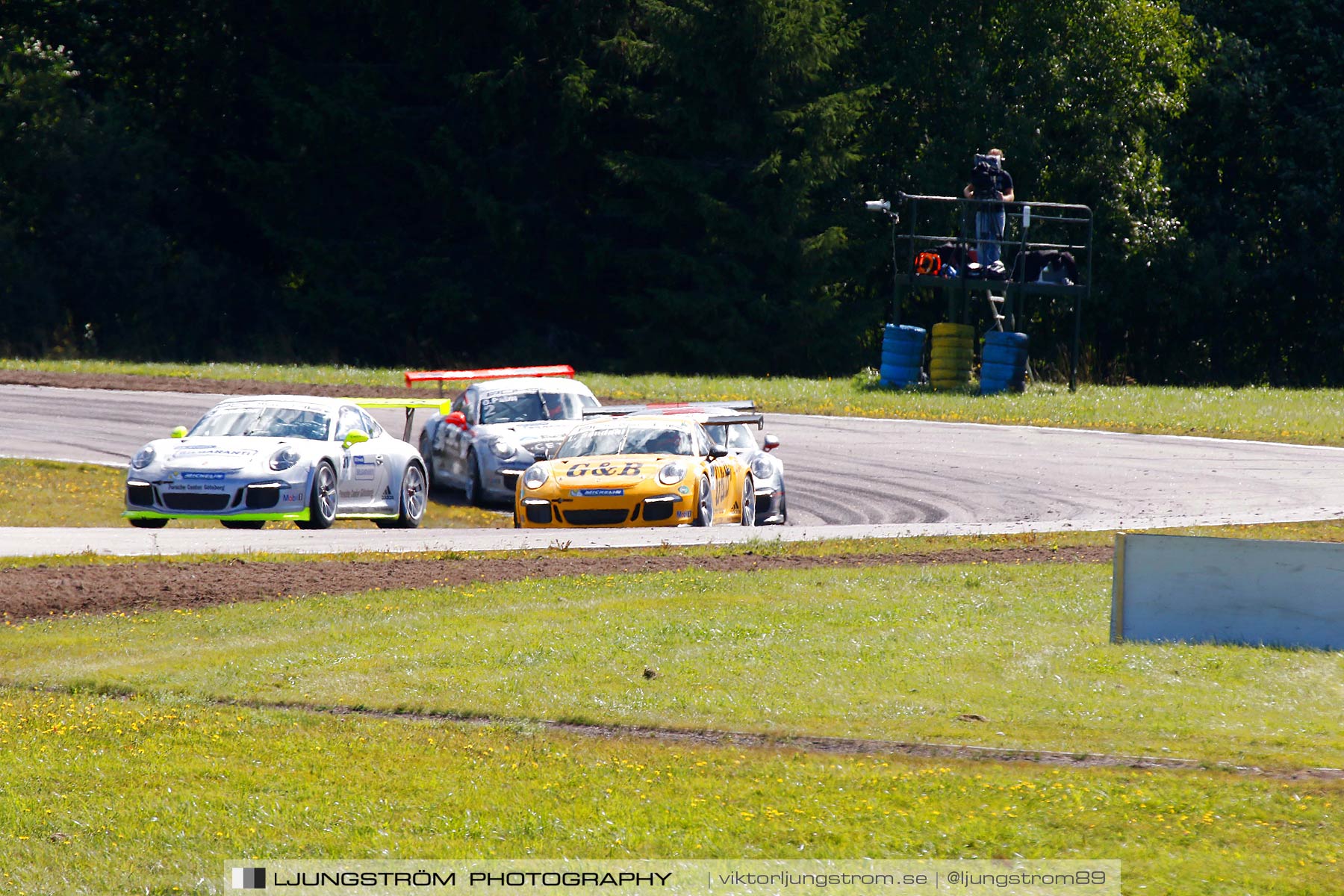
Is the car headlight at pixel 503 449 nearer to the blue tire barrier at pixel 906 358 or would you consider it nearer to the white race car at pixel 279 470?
the white race car at pixel 279 470

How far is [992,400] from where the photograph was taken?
3095cm

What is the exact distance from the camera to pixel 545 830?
23.2ft

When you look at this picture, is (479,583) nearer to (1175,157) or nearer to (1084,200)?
(1084,200)

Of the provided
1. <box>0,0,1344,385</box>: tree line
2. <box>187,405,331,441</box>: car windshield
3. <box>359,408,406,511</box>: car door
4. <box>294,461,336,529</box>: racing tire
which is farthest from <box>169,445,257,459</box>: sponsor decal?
<box>0,0,1344,385</box>: tree line

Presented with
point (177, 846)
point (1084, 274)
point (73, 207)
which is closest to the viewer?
point (177, 846)

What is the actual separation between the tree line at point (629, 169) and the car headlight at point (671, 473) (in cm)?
2679

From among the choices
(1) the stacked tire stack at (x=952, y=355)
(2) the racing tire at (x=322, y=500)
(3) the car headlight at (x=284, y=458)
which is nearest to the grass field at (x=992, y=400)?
(1) the stacked tire stack at (x=952, y=355)

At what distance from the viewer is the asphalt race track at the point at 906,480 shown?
668 inches

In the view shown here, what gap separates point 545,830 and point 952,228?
138 feet

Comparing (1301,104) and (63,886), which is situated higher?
(1301,104)

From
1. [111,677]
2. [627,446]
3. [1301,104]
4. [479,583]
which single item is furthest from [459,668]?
[1301,104]

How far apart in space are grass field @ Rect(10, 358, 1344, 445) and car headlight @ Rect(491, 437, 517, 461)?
8.63m

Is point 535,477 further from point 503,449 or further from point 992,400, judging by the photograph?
point 992,400

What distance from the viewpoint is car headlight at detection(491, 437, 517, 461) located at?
21688 mm
